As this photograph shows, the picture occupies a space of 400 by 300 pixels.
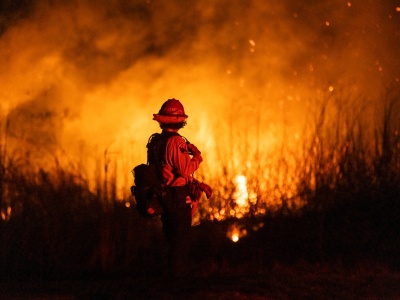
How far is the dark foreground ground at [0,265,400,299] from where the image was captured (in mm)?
7211

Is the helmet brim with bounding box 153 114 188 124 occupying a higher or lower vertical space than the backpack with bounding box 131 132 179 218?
higher

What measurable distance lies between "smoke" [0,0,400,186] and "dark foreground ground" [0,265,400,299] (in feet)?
15.7

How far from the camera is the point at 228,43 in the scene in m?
12.9

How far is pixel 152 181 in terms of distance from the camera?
7.03 metres

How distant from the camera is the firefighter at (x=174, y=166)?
707 cm

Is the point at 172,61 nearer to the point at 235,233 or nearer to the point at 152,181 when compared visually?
the point at 235,233

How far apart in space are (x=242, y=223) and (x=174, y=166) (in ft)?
10.2

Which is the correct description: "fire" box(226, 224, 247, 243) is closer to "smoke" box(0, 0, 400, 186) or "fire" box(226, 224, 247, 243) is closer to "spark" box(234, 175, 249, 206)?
"spark" box(234, 175, 249, 206)

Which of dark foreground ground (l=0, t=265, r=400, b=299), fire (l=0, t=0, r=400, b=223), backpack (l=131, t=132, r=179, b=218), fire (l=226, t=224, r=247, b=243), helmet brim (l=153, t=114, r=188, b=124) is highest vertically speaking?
fire (l=0, t=0, r=400, b=223)

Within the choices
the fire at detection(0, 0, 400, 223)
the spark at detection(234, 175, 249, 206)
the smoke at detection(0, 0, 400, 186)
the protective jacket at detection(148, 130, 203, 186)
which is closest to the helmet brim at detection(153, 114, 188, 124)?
the protective jacket at detection(148, 130, 203, 186)

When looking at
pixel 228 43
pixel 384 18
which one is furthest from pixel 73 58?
pixel 384 18

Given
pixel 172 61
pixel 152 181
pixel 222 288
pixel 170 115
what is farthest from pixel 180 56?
pixel 222 288

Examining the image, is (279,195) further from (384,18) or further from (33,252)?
(384,18)

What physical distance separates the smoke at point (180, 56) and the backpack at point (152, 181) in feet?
17.5
